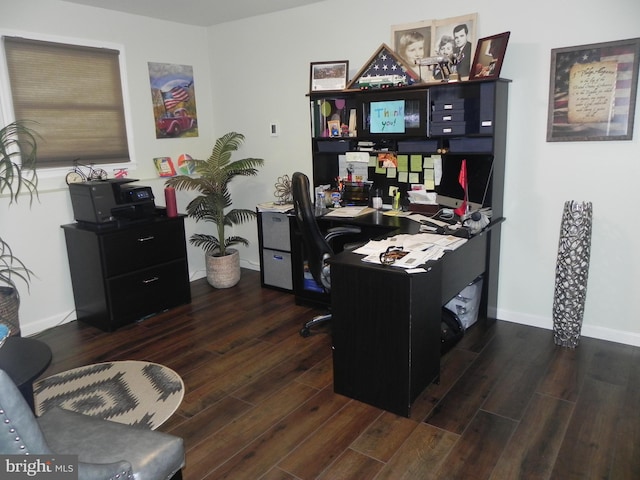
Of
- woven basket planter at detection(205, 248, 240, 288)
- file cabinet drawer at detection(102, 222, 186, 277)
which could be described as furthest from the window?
woven basket planter at detection(205, 248, 240, 288)

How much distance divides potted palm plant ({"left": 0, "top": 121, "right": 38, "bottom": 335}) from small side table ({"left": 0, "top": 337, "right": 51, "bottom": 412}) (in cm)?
137

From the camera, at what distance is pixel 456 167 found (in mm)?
3430

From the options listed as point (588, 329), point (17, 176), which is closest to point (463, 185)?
point (588, 329)

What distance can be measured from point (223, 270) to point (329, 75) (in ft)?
6.30

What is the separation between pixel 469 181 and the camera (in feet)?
11.0

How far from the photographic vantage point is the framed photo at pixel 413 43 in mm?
3447

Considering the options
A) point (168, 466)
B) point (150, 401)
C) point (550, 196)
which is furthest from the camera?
point (550, 196)

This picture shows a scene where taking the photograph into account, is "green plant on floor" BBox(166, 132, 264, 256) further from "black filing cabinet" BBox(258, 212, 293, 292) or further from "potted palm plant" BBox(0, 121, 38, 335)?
"potted palm plant" BBox(0, 121, 38, 335)

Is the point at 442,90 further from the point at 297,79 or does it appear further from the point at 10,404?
the point at 10,404

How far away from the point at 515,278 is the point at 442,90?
1416mm

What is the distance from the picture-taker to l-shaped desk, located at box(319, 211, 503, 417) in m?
2.34

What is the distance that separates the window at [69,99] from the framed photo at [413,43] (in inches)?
88.6

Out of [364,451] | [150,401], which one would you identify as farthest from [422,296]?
[150,401]

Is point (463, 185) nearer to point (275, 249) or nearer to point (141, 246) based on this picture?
point (275, 249)
